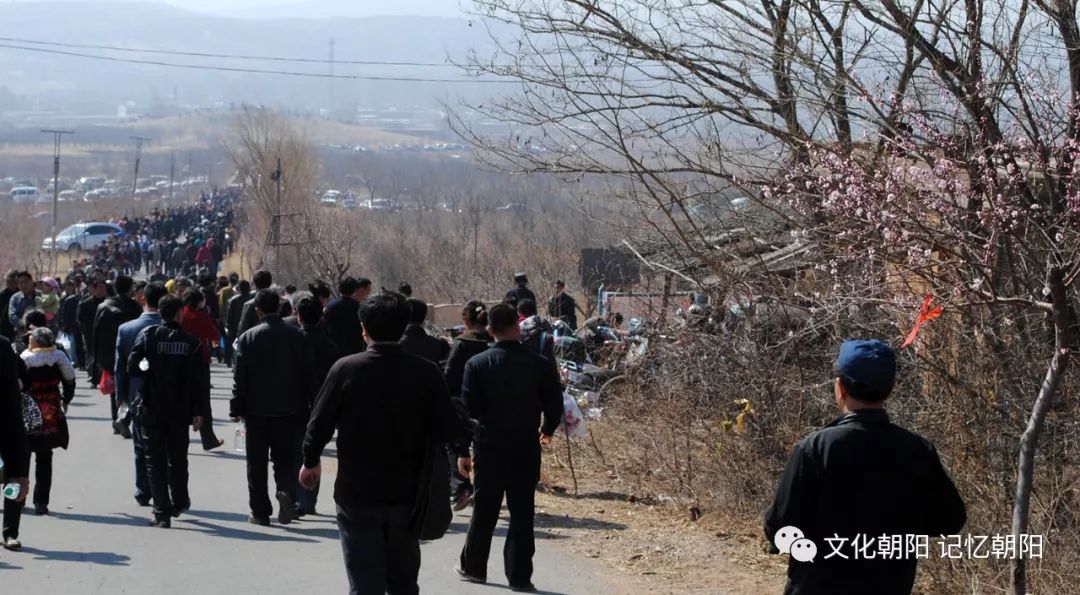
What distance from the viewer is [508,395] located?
834 centimetres

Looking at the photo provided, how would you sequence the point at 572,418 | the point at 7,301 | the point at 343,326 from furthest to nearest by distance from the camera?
the point at 7,301, the point at 343,326, the point at 572,418

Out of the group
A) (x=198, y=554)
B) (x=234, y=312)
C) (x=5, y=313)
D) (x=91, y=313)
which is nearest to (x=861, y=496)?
(x=198, y=554)

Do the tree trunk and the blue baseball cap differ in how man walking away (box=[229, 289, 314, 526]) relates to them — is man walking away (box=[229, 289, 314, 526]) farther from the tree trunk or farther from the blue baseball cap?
the blue baseball cap

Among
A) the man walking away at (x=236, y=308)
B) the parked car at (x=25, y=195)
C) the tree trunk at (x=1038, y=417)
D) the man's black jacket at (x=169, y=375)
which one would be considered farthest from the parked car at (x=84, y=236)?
the tree trunk at (x=1038, y=417)

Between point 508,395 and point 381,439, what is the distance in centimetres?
210

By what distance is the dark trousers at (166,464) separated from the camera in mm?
10172

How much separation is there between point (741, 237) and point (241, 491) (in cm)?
501

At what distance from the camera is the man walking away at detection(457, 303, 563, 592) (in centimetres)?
833

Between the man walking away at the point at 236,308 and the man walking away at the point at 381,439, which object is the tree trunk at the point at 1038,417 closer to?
the man walking away at the point at 381,439

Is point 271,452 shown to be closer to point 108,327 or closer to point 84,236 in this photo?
point 108,327

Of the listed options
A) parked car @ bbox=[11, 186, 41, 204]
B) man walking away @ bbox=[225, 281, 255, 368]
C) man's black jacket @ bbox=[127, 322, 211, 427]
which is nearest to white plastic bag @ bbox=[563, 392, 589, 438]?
man's black jacket @ bbox=[127, 322, 211, 427]

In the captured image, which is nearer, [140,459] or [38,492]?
[38,492]

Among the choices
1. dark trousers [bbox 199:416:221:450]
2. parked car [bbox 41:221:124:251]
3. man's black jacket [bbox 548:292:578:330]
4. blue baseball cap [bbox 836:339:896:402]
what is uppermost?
parked car [bbox 41:221:124:251]

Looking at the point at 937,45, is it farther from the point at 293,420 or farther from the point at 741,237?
the point at 293,420
